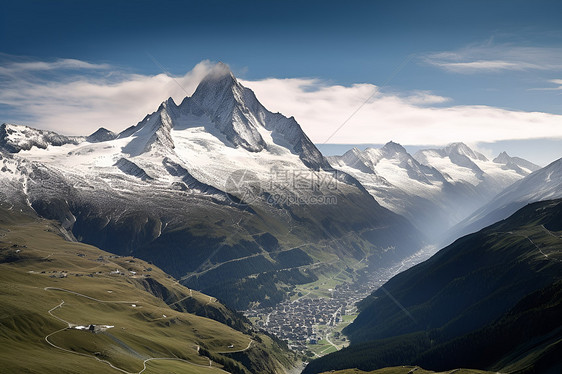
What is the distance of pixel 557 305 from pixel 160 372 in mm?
154019

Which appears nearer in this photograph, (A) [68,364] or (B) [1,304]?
(A) [68,364]

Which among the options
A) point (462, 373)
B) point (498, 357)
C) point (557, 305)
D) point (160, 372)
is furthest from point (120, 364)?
point (557, 305)

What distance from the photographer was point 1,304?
641ft

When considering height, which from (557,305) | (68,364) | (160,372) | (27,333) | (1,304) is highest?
(1,304)

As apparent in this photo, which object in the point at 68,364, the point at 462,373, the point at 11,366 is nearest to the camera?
Result: the point at 11,366

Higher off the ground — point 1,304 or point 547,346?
point 1,304

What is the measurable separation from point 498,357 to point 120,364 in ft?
472

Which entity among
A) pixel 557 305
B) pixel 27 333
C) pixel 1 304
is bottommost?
pixel 557 305

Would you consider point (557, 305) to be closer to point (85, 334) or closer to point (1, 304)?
point (85, 334)

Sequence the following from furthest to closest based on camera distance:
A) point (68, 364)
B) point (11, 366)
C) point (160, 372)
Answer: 1. point (160, 372)
2. point (68, 364)
3. point (11, 366)

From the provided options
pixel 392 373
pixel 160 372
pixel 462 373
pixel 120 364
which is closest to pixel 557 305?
pixel 462 373

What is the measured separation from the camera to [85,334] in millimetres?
196125

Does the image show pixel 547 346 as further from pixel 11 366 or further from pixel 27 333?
pixel 27 333

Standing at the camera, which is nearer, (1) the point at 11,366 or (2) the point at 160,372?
(1) the point at 11,366
